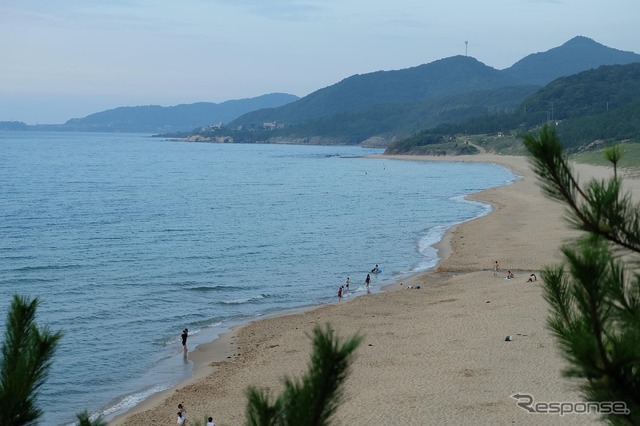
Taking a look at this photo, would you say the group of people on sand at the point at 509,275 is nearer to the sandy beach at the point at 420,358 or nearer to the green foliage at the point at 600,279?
the sandy beach at the point at 420,358

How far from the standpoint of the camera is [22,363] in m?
4.29

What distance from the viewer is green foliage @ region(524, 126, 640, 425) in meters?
3.72

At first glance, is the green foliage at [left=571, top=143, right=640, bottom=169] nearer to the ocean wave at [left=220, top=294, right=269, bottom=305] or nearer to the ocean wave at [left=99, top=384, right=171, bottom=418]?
the ocean wave at [left=220, top=294, right=269, bottom=305]

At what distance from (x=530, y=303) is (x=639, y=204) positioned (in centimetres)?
1931

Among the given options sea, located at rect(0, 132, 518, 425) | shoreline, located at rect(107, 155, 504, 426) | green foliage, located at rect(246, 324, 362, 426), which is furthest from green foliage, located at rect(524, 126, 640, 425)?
shoreline, located at rect(107, 155, 504, 426)

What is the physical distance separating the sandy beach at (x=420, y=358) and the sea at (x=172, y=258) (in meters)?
1.33

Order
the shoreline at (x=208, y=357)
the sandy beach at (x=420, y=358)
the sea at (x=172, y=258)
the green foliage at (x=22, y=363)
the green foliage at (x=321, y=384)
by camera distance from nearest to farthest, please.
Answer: the green foliage at (x=321, y=384), the green foliage at (x=22, y=363), the sandy beach at (x=420, y=358), the shoreline at (x=208, y=357), the sea at (x=172, y=258)

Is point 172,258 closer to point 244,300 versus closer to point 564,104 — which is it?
point 244,300

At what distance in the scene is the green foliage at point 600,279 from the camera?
12.2ft

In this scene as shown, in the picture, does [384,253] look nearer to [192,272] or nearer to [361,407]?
[192,272]

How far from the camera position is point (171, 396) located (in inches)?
685

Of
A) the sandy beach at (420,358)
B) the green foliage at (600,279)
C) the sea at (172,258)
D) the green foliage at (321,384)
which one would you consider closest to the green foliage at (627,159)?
the sea at (172,258)

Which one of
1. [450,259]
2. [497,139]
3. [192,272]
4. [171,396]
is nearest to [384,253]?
[450,259]

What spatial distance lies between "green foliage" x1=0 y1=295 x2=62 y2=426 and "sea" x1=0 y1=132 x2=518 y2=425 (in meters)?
0.98
